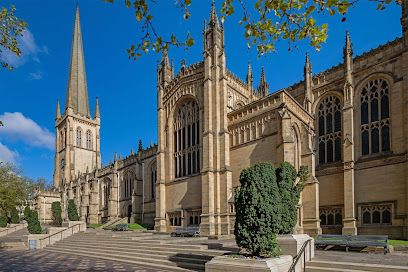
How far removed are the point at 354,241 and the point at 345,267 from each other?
4.71 metres

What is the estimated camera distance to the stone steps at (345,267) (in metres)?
9.15

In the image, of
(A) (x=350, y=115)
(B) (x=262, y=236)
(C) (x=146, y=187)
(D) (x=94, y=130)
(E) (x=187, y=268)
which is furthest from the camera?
(D) (x=94, y=130)

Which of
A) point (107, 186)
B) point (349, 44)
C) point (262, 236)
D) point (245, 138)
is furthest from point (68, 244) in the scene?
point (349, 44)

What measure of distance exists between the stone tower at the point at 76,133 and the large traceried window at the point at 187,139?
4133 centimetres

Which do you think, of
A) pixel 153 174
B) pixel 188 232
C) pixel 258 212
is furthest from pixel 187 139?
pixel 258 212

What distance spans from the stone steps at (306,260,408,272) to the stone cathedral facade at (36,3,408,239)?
27.7 ft

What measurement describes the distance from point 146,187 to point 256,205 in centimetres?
2983

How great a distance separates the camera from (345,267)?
9.93m

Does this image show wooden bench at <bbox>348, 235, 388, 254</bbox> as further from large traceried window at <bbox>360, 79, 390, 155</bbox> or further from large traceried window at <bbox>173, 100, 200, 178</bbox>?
large traceried window at <bbox>173, 100, 200, 178</bbox>

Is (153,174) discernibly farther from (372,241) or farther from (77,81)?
(77,81)

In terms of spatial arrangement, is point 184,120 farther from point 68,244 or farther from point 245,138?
point 68,244

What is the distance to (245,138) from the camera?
79.2 feet

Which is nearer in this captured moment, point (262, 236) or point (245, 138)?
point (262, 236)

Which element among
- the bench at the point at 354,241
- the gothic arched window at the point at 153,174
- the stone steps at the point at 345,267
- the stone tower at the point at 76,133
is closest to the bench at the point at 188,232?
the bench at the point at 354,241
